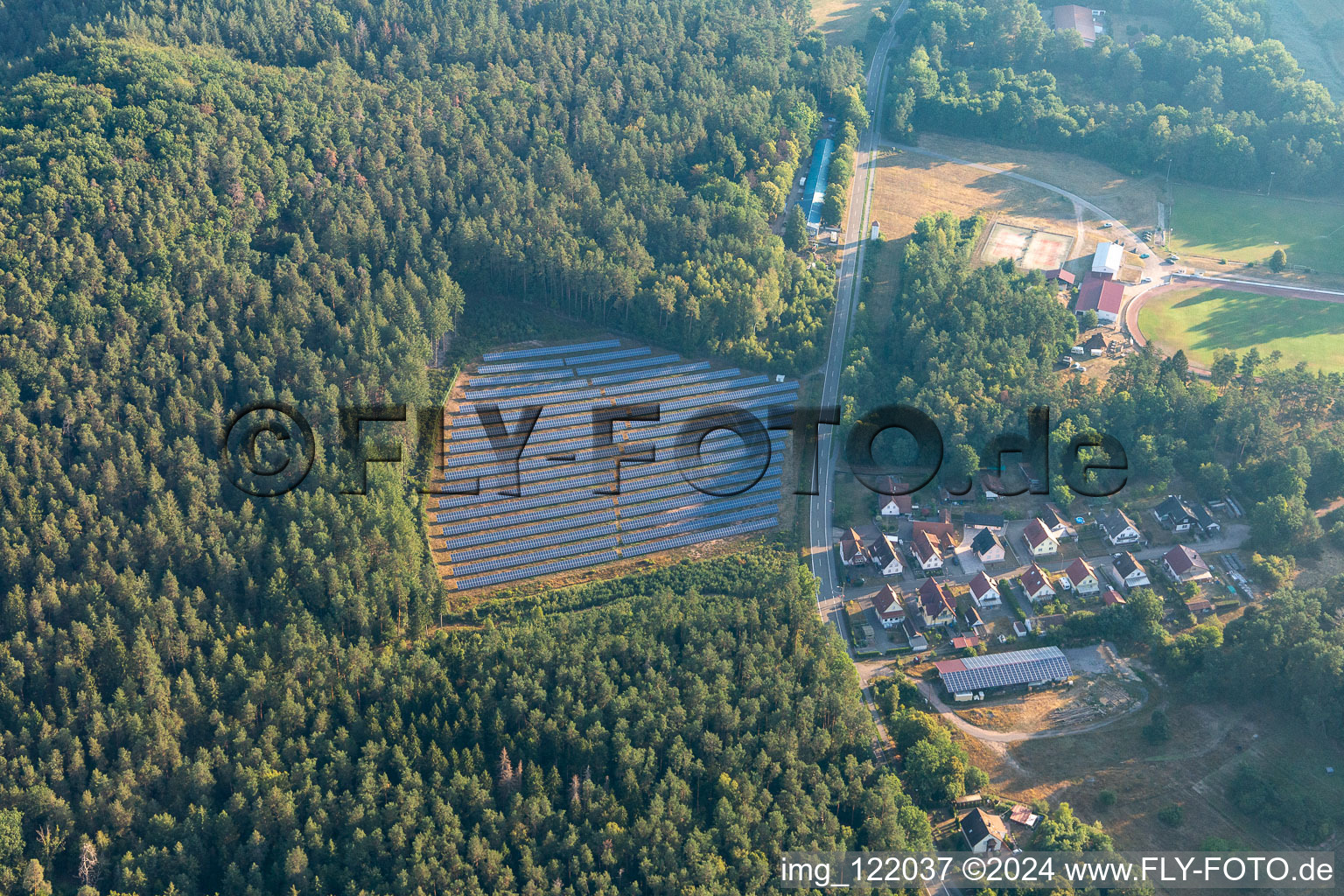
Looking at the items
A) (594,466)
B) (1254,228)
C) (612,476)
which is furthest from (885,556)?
(1254,228)

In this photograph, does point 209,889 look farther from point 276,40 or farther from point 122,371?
point 276,40

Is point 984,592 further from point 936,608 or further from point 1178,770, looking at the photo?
point 1178,770

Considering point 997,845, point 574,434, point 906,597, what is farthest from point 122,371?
point 997,845

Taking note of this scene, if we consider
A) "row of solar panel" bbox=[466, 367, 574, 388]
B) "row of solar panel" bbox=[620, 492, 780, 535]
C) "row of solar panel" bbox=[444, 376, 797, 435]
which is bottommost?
"row of solar panel" bbox=[620, 492, 780, 535]

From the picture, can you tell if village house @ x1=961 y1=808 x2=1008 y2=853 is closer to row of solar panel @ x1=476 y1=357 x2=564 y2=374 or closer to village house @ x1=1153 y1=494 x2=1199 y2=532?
village house @ x1=1153 y1=494 x2=1199 y2=532

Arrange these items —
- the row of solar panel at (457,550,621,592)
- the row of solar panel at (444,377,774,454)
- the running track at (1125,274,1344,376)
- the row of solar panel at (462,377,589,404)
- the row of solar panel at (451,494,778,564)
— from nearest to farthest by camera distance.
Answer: the row of solar panel at (457,550,621,592), the row of solar panel at (451,494,778,564), the row of solar panel at (444,377,774,454), the row of solar panel at (462,377,589,404), the running track at (1125,274,1344,376)

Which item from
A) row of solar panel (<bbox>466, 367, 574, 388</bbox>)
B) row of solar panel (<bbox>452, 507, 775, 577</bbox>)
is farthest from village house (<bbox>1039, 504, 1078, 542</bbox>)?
row of solar panel (<bbox>466, 367, 574, 388</bbox>)

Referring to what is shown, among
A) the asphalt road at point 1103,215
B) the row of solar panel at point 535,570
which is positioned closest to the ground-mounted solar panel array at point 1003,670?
the row of solar panel at point 535,570
